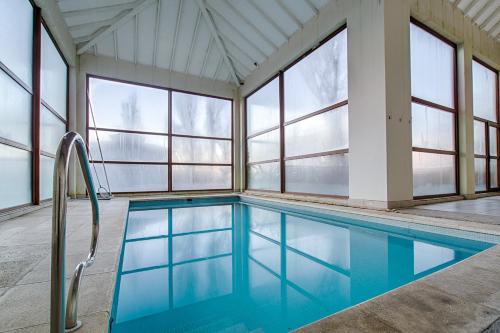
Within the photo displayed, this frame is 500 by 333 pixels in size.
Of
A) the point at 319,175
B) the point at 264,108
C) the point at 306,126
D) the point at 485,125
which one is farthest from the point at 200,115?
the point at 485,125

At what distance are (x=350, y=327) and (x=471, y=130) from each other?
19.7 ft

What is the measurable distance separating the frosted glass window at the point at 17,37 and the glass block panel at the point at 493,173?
30.6 ft

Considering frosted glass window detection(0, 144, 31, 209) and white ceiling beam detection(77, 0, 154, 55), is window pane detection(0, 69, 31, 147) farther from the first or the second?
white ceiling beam detection(77, 0, 154, 55)

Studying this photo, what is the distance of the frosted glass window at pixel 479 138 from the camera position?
5551mm

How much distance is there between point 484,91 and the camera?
231 inches

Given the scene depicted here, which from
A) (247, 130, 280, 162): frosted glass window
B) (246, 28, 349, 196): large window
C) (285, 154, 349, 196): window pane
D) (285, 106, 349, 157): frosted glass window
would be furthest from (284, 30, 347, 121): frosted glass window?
(285, 154, 349, 196): window pane

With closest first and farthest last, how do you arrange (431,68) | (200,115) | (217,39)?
(431,68) < (217,39) < (200,115)

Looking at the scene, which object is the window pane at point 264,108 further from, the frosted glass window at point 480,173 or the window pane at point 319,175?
the frosted glass window at point 480,173

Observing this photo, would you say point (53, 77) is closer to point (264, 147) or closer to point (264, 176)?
point (264, 147)

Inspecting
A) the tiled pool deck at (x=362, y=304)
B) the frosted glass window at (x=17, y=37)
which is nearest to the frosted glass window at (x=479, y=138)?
the tiled pool deck at (x=362, y=304)

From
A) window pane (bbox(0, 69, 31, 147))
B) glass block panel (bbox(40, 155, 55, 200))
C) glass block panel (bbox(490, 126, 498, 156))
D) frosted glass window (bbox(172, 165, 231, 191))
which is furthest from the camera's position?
frosted glass window (bbox(172, 165, 231, 191))

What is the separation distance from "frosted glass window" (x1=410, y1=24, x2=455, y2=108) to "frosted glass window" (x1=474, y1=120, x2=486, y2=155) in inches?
53.1

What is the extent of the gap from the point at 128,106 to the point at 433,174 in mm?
7359

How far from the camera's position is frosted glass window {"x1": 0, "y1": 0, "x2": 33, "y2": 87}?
282 centimetres
